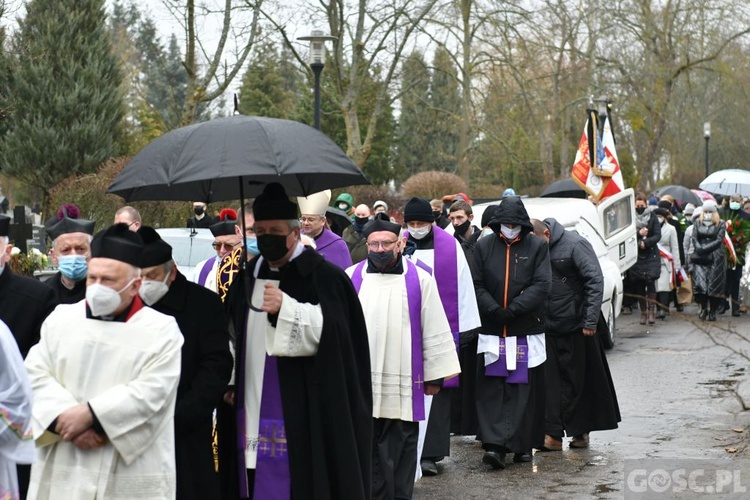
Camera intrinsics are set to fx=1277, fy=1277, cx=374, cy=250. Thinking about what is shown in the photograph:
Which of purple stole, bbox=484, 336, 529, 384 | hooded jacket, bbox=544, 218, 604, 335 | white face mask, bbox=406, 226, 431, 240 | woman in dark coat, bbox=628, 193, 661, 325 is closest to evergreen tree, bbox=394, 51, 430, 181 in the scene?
woman in dark coat, bbox=628, 193, 661, 325

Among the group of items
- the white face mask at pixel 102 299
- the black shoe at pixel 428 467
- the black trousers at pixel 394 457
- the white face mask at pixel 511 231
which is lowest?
the black shoe at pixel 428 467

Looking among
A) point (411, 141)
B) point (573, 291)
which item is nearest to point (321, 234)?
point (573, 291)

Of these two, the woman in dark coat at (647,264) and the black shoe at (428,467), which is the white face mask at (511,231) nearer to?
the black shoe at (428,467)

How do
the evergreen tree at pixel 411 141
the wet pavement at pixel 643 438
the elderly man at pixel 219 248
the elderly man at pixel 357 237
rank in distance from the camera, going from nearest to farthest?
1. the elderly man at pixel 219 248
2. the wet pavement at pixel 643 438
3. the elderly man at pixel 357 237
4. the evergreen tree at pixel 411 141

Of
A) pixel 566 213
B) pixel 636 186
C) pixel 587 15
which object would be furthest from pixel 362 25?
pixel 636 186

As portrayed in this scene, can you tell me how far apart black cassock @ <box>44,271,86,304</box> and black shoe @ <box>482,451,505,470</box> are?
4161 mm

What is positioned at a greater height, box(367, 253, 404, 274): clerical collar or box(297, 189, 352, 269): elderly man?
box(297, 189, 352, 269): elderly man

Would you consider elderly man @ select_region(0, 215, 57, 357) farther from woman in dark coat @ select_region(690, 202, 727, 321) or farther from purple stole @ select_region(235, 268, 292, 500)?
woman in dark coat @ select_region(690, 202, 727, 321)

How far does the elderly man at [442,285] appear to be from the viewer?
9.36 m

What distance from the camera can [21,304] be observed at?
5898mm

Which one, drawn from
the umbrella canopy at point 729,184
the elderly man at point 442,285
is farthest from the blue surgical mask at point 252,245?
the umbrella canopy at point 729,184

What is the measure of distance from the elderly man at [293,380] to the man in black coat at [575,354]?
4.88 metres

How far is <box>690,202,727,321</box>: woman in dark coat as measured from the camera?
20.3 m

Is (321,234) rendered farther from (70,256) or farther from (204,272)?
(70,256)
